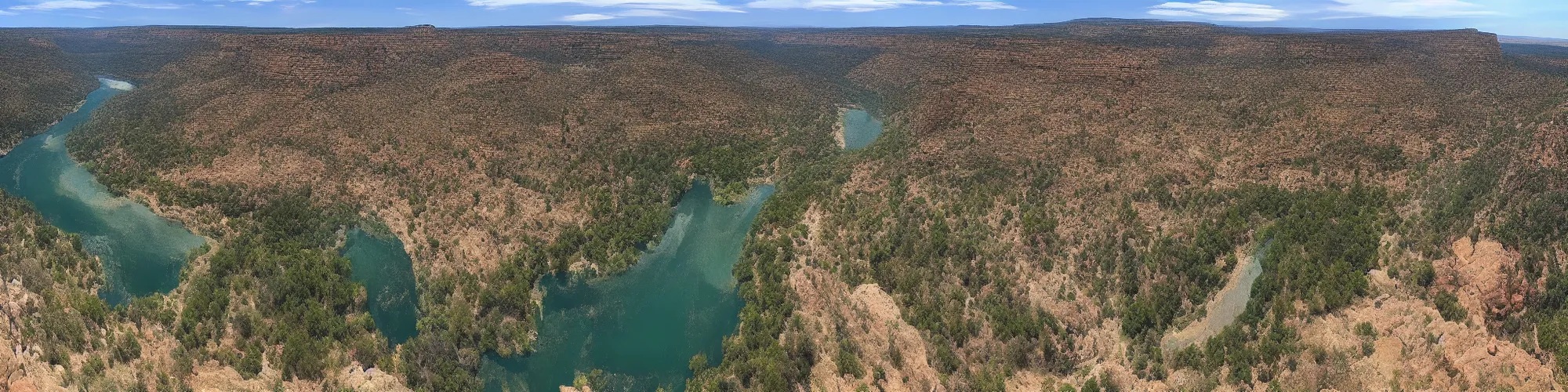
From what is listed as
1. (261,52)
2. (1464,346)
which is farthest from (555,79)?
(1464,346)

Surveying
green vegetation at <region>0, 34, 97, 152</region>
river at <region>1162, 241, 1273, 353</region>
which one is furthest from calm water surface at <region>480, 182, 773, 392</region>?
green vegetation at <region>0, 34, 97, 152</region>

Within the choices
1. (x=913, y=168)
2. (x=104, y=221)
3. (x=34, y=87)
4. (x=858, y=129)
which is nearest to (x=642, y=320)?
(x=913, y=168)

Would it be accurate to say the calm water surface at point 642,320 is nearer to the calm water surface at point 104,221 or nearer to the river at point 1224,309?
the calm water surface at point 104,221

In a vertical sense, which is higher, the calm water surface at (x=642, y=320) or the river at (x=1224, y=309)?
the river at (x=1224, y=309)

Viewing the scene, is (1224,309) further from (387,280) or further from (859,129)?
(387,280)

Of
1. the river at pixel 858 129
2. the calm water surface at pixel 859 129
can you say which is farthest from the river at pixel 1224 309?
the calm water surface at pixel 859 129

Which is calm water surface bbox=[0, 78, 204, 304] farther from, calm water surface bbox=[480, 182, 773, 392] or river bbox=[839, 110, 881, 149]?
river bbox=[839, 110, 881, 149]

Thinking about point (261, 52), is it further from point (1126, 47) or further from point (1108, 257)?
point (1126, 47)
